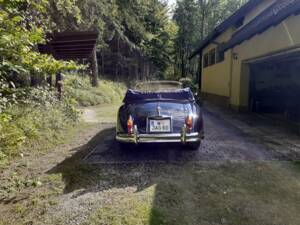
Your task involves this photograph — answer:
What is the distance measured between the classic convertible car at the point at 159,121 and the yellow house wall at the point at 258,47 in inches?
138

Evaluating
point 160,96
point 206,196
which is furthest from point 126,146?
point 206,196

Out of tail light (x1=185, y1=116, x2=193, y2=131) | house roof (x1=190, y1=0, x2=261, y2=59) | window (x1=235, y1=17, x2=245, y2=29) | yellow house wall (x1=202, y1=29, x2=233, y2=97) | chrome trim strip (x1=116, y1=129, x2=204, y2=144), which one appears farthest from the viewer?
yellow house wall (x1=202, y1=29, x2=233, y2=97)

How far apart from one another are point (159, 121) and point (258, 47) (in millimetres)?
5693

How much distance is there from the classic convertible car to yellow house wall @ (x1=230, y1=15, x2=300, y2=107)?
11.5ft

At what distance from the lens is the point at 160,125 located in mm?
4684

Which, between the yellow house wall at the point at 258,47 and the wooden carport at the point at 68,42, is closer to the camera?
the yellow house wall at the point at 258,47

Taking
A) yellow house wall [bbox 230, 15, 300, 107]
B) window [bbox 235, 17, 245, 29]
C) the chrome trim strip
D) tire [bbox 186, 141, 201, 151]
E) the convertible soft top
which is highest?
window [bbox 235, 17, 245, 29]

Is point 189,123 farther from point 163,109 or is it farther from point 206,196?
point 206,196

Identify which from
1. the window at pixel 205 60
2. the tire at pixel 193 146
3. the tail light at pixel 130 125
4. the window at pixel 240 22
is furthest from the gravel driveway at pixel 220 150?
the window at pixel 205 60

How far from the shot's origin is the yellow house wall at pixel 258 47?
6.52 meters

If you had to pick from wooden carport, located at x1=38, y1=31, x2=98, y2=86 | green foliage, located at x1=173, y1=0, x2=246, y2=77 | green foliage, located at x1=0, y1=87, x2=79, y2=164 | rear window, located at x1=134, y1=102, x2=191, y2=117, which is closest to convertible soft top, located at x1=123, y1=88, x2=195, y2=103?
rear window, located at x1=134, y1=102, x2=191, y2=117

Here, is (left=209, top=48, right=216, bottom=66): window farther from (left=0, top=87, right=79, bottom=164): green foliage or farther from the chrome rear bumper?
the chrome rear bumper

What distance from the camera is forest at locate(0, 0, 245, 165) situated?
389 centimetres

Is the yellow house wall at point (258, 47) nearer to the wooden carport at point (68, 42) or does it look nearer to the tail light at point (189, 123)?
the tail light at point (189, 123)
